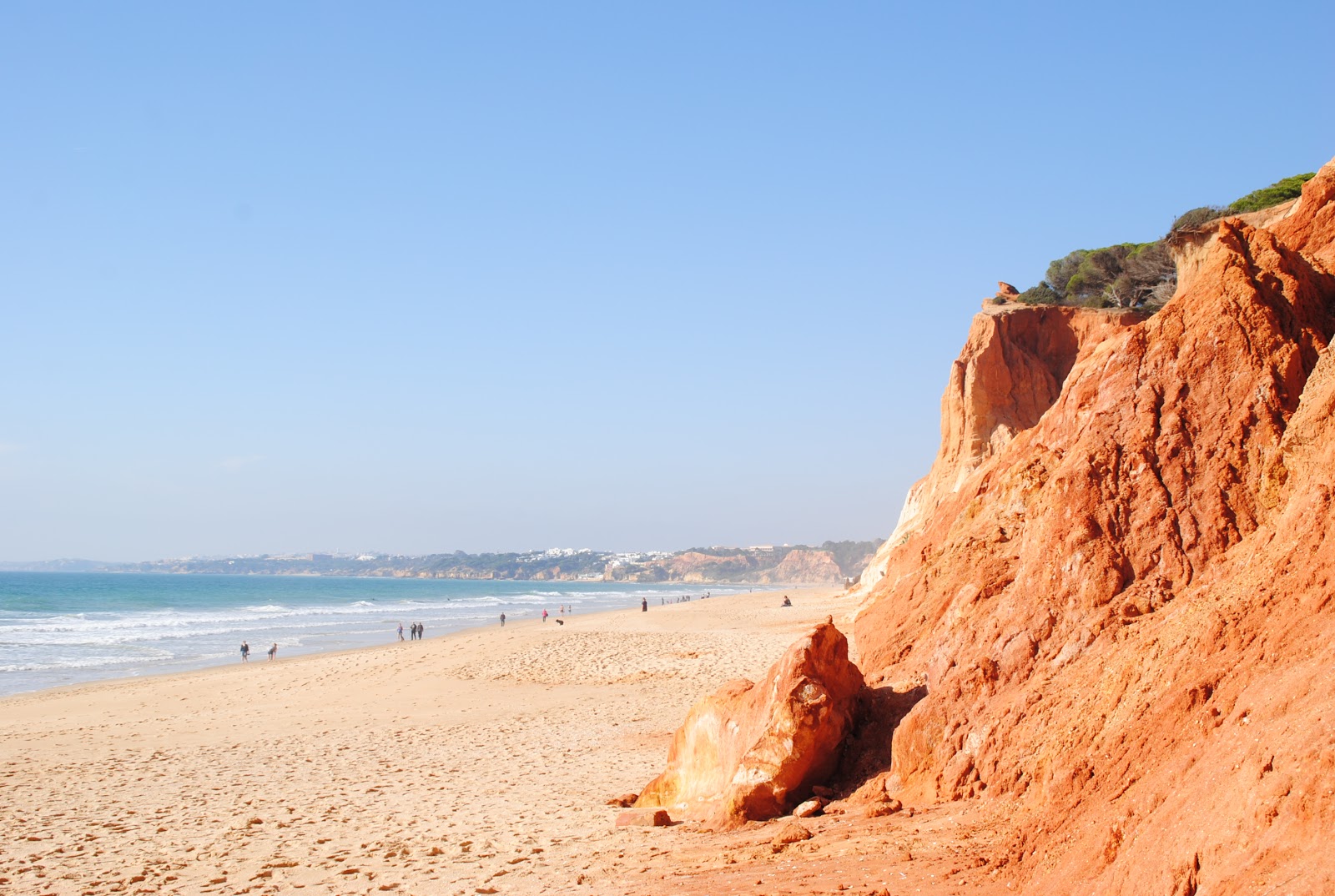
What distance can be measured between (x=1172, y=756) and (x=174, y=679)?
3197cm

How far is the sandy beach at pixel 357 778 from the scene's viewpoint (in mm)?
9609

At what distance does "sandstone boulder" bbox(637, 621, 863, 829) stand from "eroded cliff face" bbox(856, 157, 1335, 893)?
3.07 ft

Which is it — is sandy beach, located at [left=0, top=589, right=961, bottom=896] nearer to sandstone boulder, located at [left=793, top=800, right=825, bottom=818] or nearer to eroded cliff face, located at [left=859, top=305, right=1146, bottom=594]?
sandstone boulder, located at [left=793, top=800, right=825, bottom=818]

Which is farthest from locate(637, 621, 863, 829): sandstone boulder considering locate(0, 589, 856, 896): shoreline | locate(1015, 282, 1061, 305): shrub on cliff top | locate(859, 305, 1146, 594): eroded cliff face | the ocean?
locate(1015, 282, 1061, 305): shrub on cliff top

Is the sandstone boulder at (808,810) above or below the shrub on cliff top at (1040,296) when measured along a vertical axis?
below

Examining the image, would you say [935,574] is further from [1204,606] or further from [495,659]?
[495,659]

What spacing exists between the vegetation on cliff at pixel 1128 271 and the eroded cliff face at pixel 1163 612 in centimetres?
2456

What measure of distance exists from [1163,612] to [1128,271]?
4137cm

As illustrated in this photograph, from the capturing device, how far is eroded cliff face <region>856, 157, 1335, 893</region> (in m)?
4.79

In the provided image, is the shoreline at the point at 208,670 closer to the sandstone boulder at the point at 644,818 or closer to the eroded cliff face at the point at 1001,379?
the eroded cliff face at the point at 1001,379

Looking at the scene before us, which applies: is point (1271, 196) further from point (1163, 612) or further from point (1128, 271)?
point (1163, 612)

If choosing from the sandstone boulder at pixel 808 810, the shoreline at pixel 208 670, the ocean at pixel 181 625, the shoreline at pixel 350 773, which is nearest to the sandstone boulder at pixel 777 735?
the sandstone boulder at pixel 808 810

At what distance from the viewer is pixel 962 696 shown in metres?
8.09

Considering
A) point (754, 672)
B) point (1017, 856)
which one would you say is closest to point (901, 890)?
point (1017, 856)
